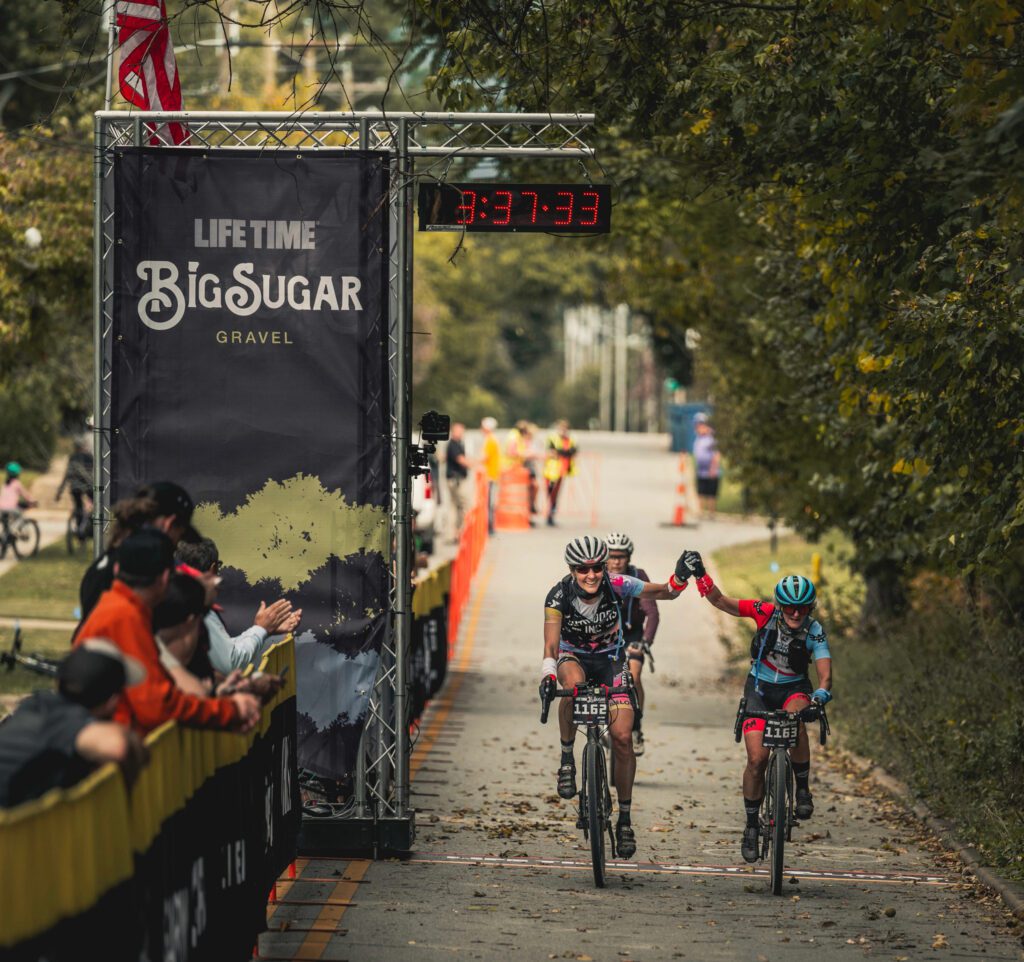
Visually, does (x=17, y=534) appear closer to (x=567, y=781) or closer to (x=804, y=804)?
(x=567, y=781)

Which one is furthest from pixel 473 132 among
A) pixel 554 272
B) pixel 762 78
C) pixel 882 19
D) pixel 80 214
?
pixel 554 272

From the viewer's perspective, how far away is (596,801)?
11117 millimetres

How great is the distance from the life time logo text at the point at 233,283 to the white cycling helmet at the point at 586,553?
2.35 meters

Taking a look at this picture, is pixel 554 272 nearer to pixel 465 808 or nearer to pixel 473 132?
pixel 473 132

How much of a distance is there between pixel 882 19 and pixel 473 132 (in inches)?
433

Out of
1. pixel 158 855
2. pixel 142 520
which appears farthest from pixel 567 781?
pixel 158 855

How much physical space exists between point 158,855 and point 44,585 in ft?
78.8

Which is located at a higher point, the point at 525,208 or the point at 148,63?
the point at 148,63

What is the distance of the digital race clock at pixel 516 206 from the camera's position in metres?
11.6

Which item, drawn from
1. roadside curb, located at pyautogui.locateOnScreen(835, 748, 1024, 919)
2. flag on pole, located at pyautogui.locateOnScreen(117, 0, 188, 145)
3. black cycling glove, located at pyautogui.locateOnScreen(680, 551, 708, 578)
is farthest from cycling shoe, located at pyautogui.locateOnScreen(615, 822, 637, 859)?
flag on pole, located at pyautogui.locateOnScreen(117, 0, 188, 145)

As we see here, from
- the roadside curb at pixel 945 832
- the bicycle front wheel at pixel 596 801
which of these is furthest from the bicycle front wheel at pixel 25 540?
the bicycle front wheel at pixel 596 801

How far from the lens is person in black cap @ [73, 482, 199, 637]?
7.89m

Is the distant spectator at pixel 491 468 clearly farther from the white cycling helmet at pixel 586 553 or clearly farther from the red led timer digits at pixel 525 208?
the red led timer digits at pixel 525 208

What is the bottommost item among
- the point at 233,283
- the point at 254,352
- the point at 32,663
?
the point at 32,663
